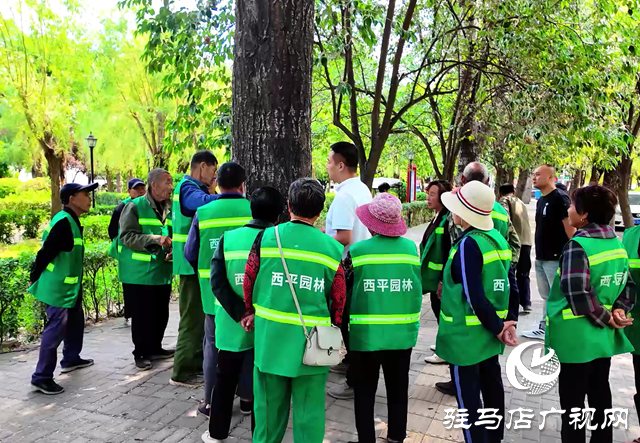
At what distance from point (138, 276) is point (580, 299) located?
390cm

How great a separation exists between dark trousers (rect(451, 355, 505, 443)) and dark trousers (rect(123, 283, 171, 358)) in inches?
125

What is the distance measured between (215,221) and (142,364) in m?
2.11

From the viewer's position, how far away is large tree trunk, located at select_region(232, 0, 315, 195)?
417 centimetres

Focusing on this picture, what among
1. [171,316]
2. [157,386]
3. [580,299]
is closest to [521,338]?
[580,299]

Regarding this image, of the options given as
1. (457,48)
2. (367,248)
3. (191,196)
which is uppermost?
(457,48)

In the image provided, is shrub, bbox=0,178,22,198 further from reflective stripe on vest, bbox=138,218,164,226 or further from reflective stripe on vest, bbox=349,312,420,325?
reflective stripe on vest, bbox=349,312,420,325

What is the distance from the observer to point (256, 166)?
432cm

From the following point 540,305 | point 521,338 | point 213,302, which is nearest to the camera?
point 213,302

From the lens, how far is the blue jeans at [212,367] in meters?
3.77

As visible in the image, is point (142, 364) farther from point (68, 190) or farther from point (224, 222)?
point (224, 222)

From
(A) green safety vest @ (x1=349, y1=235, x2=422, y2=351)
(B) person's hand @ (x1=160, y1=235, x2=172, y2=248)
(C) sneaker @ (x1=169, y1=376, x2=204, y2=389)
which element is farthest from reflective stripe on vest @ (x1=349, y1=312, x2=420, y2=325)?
(B) person's hand @ (x1=160, y1=235, x2=172, y2=248)

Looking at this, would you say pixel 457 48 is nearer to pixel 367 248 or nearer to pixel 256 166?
pixel 256 166

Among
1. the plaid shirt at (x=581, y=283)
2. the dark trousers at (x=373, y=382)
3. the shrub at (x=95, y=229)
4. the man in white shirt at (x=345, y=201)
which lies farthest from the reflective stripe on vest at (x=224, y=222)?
the shrub at (x=95, y=229)

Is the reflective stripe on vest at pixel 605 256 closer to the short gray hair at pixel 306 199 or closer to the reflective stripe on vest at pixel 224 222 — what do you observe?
the short gray hair at pixel 306 199
